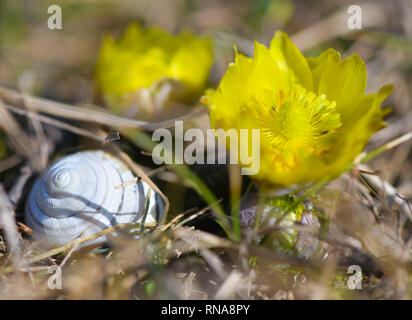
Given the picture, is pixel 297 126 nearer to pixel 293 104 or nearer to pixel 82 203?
pixel 293 104

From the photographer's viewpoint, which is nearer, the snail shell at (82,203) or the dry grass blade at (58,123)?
the snail shell at (82,203)

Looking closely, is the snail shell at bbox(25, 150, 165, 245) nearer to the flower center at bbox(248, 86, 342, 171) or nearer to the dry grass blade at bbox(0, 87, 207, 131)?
the dry grass blade at bbox(0, 87, 207, 131)

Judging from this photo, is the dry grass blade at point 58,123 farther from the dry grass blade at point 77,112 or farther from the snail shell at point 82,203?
the snail shell at point 82,203

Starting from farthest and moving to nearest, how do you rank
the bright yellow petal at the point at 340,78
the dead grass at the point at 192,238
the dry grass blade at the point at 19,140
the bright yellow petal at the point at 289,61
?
the dry grass blade at the point at 19,140, the bright yellow petal at the point at 289,61, the bright yellow petal at the point at 340,78, the dead grass at the point at 192,238

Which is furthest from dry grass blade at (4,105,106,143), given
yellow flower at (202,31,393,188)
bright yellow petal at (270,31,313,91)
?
bright yellow petal at (270,31,313,91)

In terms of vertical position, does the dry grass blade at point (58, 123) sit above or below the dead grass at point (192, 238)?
above

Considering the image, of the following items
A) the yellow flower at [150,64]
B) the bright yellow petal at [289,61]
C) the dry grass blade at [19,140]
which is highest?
the yellow flower at [150,64]

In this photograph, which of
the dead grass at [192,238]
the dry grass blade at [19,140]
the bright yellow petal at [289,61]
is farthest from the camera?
the dry grass blade at [19,140]

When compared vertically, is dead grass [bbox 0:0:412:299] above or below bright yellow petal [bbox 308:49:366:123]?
below

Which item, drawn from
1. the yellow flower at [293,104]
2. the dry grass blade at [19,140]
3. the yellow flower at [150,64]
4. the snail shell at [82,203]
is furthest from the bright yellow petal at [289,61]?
the dry grass blade at [19,140]
